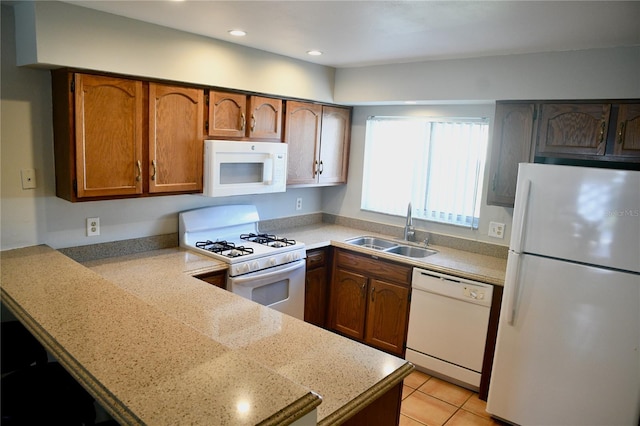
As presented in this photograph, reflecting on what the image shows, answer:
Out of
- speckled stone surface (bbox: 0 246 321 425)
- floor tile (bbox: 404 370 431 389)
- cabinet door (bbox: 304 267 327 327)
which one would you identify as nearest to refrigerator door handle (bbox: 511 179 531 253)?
floor tile (bbox: 404 370 431 389)

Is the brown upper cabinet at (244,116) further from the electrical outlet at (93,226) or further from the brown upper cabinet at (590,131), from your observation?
the brown upper cabinet at (590,131)

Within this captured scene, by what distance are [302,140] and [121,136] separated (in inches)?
59.7

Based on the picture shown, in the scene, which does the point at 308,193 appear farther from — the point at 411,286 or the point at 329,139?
the point at 411,286

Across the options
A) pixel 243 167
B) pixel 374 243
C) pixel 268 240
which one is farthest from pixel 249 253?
pixel 374 243

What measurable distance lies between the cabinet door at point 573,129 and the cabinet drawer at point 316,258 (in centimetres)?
176

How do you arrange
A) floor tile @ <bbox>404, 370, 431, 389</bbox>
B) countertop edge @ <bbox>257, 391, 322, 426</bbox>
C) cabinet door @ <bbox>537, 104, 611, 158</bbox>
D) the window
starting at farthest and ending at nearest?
the window
floor tile @ <bbox>404, 370, 431, 389</bbox>
cabinet door @ <bbox>537, 104, 611, 158</bbox>
countertop edge @ <bbox>257, 391, 322, 426</bbox>

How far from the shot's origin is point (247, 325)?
1.99m

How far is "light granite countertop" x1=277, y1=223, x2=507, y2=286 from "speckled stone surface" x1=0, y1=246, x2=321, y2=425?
151 cm

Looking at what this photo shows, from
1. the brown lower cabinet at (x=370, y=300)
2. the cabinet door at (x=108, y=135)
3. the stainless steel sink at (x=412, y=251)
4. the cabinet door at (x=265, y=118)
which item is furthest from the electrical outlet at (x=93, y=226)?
the stainless steel sink at (x=412, y=251)

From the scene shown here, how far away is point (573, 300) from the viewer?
2469mm

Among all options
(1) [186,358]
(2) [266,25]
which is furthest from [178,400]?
(2) [266,25]

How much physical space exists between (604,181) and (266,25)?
1982mm

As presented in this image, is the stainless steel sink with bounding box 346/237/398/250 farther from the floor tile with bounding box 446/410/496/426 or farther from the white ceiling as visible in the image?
the white ceiling

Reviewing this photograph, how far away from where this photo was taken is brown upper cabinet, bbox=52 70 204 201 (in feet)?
8.03
